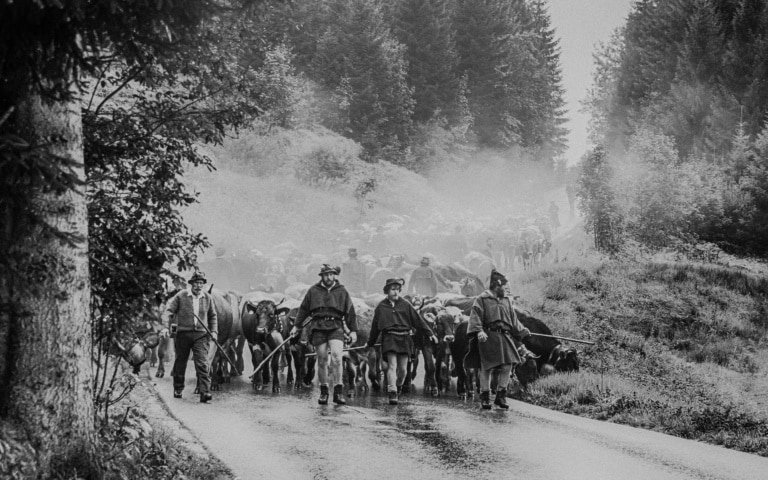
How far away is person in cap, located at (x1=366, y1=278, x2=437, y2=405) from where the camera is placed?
42.3 ft

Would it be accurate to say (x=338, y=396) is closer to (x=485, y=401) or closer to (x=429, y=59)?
(x=485, y=401)

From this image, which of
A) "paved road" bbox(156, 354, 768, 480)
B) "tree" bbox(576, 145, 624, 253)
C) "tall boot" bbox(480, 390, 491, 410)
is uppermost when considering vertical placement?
"tree" bbox(576, 145, 624, 253)

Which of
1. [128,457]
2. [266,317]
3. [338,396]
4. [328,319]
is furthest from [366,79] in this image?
[128,457]

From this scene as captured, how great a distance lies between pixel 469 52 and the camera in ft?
221

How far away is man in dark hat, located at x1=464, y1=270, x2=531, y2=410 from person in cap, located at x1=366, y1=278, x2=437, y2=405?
1.04 m

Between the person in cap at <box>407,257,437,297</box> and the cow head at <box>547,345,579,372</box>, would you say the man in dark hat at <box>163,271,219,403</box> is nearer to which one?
the cow head at <box>547,345,579,372</box>

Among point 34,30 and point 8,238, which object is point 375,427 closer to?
point 8,238

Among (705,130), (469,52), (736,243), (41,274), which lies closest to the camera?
(41,274)

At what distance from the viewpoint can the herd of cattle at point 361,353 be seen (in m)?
14.4

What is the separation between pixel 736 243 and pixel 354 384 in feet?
71.1

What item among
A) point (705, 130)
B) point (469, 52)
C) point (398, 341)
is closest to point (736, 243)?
point (705, 130)

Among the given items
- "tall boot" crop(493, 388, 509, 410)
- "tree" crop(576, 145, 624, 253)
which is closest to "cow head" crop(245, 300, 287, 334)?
"tall boot" crop(493, 388, 509, 410)

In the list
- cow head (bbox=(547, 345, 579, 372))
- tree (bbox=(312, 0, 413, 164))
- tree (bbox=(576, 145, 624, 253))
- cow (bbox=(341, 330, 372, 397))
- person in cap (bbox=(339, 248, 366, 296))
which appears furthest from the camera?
tree (bbox=(312, 0, 413, 164))

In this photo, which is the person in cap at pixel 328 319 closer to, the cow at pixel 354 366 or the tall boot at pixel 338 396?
Result: the tall boot at pixel 338 396
